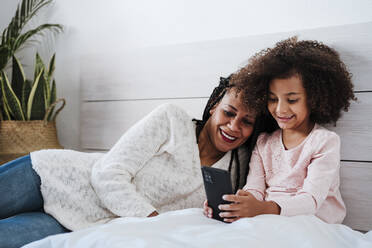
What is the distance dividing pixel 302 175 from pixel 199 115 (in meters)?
0.57

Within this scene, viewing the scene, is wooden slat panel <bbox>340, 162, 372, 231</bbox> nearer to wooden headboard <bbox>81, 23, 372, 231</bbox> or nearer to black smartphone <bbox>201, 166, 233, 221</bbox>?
wooden headboard <bbox>81, 23, 372, 231</bbox>

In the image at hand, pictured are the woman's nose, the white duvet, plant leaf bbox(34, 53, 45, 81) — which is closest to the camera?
the white duvet

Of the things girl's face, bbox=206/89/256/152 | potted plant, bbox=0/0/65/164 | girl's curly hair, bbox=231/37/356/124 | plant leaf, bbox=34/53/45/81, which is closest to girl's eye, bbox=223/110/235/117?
girl's face, bbox=206/89/256/152

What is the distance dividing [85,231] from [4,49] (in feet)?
5.01

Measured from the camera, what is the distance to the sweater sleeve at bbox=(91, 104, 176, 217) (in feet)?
3.92

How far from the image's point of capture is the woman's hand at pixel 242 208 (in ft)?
3.38

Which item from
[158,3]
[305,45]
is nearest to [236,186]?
[305,45]

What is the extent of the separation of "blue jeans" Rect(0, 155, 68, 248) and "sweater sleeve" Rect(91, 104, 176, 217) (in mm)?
200

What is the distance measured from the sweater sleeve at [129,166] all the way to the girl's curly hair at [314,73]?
14.8 inches

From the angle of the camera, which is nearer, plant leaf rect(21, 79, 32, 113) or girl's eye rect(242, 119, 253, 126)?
girl's eye rect(242, 119, 253, 126)

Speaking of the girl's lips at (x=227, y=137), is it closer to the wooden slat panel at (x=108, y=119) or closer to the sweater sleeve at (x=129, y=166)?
the sweater sleeve at (x=129, y=166)

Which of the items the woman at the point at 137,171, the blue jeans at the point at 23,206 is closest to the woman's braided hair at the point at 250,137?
the woman at the point at 137,171

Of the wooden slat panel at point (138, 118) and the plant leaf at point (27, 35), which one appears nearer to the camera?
the wooden slat panel at point (138, 118)

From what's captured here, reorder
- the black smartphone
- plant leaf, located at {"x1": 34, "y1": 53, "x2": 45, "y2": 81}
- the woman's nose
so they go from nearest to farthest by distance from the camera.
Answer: the black smartphone → the woman's nose → plant leaf, located at {"x1": 34, "y1": 53, "x2": 45, "y2": 81}
